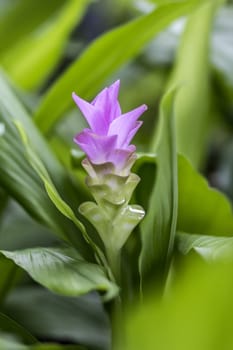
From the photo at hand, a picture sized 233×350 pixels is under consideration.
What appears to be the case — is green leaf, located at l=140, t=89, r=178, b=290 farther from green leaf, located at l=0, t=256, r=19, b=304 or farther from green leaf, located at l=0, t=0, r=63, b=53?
green leaf, located at l=0, t=0, r=63, b=53

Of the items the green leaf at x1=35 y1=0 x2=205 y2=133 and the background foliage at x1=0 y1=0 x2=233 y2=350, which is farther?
the green leaf at x1=35 y1=0 x2=205 y2=133

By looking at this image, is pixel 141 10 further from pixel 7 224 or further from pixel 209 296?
pixel 209 296

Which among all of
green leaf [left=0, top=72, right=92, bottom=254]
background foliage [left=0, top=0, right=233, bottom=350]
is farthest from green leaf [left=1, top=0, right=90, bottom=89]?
green leaf [left=0, top=72, right=92, bottom=254]

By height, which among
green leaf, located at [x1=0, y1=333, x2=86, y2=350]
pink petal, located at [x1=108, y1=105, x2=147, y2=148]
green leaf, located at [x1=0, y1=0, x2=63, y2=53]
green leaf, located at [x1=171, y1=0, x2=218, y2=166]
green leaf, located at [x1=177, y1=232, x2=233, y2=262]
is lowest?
green leaf, located at [x1=171, y1=0, x2=218, y2=166]

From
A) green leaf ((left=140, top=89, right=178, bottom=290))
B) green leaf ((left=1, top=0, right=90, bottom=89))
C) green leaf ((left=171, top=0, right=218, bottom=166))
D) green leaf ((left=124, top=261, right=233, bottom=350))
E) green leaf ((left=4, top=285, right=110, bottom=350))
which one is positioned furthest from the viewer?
green leaf ((left=1, top=0, right=90, bottom=89))

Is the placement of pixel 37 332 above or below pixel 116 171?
below

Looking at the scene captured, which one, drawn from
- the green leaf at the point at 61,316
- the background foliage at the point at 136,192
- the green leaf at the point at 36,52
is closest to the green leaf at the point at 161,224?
the background foliage at the point at 136,192

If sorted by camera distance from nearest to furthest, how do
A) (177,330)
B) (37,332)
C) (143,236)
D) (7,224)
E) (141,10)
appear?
(177,330), (143,236), (37,332), (7,224), (141,10)

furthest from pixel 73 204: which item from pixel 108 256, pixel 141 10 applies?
pixel 141 10
